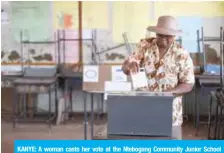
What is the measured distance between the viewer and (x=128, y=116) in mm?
2258

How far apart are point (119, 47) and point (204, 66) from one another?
44.9 inches

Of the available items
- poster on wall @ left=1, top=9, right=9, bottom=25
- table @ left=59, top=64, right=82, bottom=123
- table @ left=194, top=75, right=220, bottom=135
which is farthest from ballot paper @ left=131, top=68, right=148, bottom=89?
poster on wall @ left=1, top=9, right=9, bottom=25

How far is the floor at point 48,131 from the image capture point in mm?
5391

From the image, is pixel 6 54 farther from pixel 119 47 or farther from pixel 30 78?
pixel 119 47

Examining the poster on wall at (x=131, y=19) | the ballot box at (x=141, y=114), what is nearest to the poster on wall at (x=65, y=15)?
the poster on wall at (x=131, y=19)

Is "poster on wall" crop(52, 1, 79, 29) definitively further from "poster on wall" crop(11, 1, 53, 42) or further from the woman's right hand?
the woman's right hand

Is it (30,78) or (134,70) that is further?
(30,78)

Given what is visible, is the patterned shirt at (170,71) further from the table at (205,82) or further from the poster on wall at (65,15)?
the poster on wall at (65,15)

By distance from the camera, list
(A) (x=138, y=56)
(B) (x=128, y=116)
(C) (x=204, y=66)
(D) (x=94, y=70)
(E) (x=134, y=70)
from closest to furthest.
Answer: (B) (x=128, y=116) → (E) (x=134, y=70) → (A) (x=138, y=56) → (D) (x=94, y=70) → (C) (x=204, y=66)

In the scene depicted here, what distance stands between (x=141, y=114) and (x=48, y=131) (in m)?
3.62

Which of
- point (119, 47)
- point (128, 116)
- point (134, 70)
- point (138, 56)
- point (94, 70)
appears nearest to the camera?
point (128, 116)

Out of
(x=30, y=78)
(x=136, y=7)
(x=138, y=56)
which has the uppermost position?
(x=136, y=7)

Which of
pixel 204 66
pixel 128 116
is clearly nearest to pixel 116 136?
pixel 128 116

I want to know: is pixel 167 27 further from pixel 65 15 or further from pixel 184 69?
pixel 65 15
